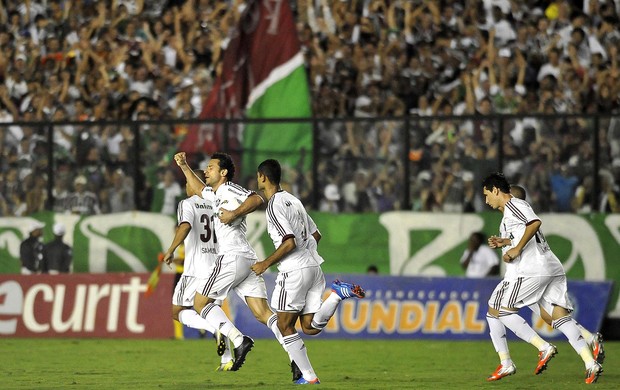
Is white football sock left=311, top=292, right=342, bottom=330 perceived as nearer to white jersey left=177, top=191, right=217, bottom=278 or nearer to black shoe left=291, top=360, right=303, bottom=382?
black shoe left=291, top=360, right=303, bottom=382

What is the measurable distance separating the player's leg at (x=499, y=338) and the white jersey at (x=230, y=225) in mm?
2430

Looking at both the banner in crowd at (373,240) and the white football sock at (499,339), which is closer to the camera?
the white football sock at (499,339)

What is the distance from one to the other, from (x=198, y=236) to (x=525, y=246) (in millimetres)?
4060

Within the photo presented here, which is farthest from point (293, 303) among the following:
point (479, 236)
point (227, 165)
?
point (479, 236)

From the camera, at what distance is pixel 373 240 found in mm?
20344

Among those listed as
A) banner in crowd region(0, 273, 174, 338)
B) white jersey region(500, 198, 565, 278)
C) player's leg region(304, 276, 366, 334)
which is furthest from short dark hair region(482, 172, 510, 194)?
banner in crowd region(0, 273, 174, 338)

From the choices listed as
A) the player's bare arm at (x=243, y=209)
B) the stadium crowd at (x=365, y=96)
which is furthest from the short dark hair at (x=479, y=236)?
the player's bare arm at (x=243, y=209)

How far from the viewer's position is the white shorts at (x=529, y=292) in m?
12.8

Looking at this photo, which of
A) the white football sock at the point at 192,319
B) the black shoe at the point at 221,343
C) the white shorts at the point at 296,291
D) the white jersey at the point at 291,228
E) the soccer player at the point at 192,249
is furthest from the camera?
the soccer player at the point at 192,249

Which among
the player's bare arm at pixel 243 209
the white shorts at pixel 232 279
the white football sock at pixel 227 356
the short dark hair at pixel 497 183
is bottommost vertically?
the white football sock at pixel 227 356

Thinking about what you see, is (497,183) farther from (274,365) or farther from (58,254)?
(58,254)

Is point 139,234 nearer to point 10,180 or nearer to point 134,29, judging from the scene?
point 10,180

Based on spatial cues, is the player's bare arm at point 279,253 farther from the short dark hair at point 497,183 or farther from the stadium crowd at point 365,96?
the stadium crowd at point 365,96

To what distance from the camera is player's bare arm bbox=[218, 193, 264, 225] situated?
1226cm
